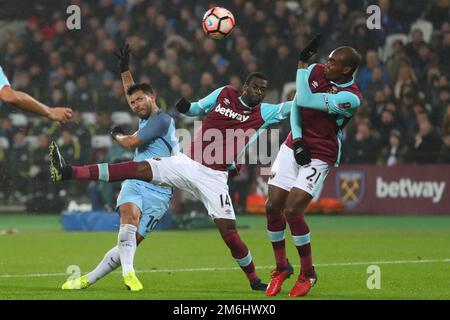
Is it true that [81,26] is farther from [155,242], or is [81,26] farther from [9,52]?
[155,242]

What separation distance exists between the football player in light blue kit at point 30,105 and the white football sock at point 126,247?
1.79 meters

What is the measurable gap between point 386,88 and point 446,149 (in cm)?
187

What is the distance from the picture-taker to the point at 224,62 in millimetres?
23062

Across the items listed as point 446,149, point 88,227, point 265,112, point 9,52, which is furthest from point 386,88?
point 265,112

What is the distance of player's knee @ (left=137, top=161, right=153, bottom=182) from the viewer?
997 centimetres

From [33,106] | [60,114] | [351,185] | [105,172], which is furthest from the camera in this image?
[351,185]

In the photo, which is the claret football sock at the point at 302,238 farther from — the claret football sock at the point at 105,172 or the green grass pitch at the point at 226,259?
the claret football sock at the point at 105,172

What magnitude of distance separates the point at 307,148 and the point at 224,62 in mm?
13054

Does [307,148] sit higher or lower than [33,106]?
lower

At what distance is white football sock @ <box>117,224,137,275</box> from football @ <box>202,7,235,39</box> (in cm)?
264

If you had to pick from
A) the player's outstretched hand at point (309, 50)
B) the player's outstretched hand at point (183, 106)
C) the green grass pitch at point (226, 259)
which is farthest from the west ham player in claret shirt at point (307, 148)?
the player's outstretched hand at point (183, 106)

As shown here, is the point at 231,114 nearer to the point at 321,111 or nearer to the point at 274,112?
the point at 274,112

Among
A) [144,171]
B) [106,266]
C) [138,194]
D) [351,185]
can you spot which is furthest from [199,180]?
[351,185]

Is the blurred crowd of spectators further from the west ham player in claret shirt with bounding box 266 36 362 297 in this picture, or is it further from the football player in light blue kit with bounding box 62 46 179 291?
the west ham player in claret shirt with bounding box 266 36 362 297
